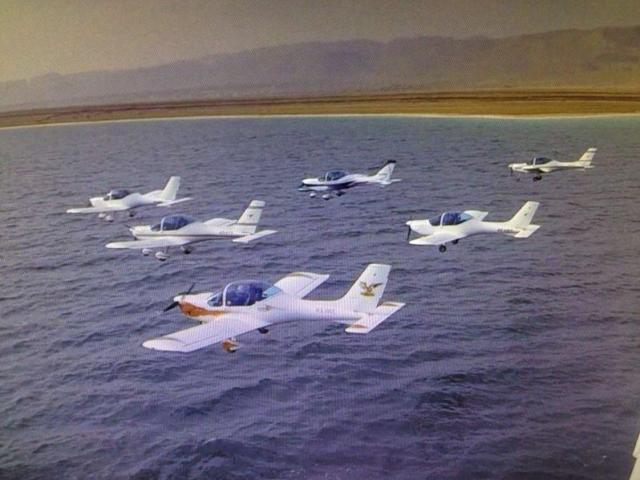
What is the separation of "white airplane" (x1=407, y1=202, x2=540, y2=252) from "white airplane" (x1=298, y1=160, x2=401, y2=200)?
490 mm

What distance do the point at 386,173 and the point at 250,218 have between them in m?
1.16

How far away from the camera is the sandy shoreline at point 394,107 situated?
4801mm

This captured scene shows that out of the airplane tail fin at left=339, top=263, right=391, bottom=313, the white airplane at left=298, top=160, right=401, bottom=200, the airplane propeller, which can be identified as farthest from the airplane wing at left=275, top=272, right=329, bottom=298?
the white airplane at left=298, top=160, right=401, bottom=200

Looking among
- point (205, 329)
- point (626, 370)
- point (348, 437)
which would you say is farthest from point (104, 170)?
point (626, 370)

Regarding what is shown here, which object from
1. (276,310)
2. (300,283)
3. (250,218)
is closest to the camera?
(276,310)

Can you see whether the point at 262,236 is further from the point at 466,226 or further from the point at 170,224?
the point at 466,226

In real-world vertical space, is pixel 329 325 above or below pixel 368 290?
below

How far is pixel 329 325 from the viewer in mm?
4164

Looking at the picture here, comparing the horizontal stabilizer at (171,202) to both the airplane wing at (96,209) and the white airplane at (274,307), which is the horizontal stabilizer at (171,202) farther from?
the white airplane at (274,307)

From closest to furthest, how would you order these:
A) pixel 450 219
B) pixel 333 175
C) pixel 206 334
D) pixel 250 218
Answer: pixel 206 334, pixel 250 218, pixel 450 219, pixel 333 175

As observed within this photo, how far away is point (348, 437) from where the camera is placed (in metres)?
3.87

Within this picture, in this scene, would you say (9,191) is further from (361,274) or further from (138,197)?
(361,274)

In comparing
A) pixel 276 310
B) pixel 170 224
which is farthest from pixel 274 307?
pixel 170 224

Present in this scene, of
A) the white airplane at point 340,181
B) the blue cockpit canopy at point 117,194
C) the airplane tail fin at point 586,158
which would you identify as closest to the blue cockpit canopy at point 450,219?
the white airplane at point 340,181
